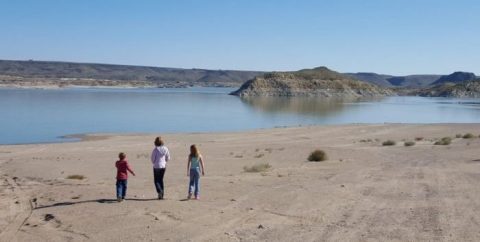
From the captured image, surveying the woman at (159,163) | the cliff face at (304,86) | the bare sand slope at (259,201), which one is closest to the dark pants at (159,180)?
the woman at (159,163)

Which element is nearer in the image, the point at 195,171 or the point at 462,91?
the point at 195,171

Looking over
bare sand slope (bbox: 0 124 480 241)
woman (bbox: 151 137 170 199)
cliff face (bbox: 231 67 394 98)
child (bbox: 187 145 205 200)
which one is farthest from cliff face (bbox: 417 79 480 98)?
woman (bbox: 151 137 170 199)

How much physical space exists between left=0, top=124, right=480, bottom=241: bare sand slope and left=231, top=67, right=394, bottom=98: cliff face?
12522 cm

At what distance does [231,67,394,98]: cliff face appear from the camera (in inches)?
5953

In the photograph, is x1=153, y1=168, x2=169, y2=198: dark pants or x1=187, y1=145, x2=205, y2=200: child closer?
x1=153, y1=168, x2=169, y2=198: dark pants

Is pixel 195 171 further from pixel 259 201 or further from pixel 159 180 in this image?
pixel 259 201

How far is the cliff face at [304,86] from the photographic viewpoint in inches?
5953

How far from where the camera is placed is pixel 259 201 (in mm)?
12820

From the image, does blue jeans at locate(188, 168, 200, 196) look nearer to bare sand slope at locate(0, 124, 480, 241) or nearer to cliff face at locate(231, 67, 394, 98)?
bare sand slope at locate(0, 124, 480, 241)

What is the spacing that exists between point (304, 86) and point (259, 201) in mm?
147122

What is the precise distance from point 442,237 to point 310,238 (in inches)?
80.4

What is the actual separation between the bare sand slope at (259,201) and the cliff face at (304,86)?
411 feet

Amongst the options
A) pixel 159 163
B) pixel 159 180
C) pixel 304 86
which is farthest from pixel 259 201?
pixel 304 86

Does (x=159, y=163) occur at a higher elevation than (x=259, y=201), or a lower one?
higher
